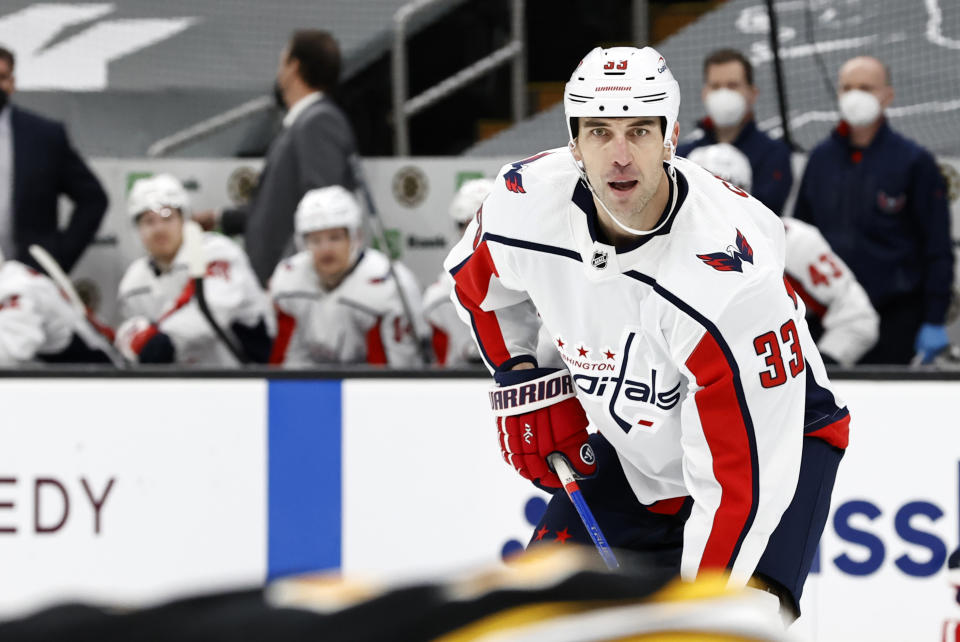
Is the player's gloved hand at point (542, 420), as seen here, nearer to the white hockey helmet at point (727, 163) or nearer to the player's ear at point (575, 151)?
the player's ear at point (575, 151)

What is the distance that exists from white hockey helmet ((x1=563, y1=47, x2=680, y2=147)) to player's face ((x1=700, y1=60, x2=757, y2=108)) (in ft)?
7.44

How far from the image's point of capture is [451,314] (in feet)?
14.0

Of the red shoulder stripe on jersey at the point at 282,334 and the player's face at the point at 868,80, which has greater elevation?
the player's face at the point at 868,80

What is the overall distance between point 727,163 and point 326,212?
3.99 ft

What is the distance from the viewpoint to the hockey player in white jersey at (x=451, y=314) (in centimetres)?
420

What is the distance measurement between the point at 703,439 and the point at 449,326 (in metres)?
2.31

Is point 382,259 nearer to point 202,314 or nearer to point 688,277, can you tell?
point 202,314

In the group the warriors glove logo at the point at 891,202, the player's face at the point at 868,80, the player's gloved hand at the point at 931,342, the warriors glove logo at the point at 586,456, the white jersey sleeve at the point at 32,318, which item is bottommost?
the warriors glove logo at the point at 586,456

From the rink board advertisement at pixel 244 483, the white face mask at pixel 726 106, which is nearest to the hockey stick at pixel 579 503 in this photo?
the rink board advertisement at pixel 244 483

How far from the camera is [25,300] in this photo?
4094 millimetres

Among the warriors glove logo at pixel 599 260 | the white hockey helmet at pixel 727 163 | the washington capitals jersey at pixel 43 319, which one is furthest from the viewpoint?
the washington capitals jersey at pixel 43 319

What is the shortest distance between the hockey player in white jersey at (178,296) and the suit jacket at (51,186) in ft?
0.51

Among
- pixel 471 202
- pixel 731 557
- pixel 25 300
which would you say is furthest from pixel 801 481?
pixel 25 300

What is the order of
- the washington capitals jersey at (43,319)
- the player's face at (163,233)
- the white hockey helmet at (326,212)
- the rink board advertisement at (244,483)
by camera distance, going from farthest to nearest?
the player's face at (163,233) < the white hockey helmet at (326,212) < the washington capitals jersey at (43,319) < the rink board advertisement at (244,483)
